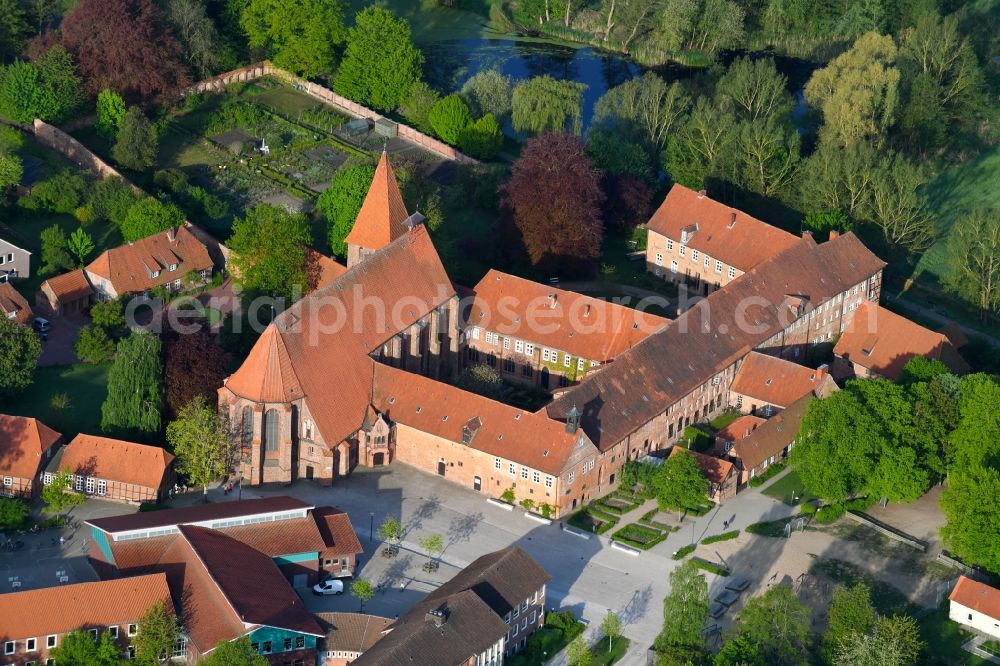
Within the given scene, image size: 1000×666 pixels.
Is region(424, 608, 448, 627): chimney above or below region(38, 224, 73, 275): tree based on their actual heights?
below

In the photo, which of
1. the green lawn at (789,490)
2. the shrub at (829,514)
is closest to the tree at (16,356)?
the green lawn at (789,490)

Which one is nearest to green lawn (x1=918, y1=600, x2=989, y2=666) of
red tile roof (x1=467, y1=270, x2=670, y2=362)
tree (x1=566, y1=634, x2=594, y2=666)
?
tree (x1=566, y1=634, x2=594, y2=666)

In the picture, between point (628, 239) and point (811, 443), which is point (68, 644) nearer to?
point (811, 443)

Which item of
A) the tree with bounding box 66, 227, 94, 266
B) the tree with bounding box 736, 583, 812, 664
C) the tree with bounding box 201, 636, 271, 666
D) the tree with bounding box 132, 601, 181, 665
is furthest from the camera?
the tree with bounding box 66, 227, 94, 266

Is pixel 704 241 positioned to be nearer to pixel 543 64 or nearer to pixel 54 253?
pixel 54 253

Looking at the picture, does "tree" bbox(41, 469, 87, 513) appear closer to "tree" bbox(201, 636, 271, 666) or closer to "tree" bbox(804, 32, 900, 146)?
"tree" bbox(201, 636, 271, 666)

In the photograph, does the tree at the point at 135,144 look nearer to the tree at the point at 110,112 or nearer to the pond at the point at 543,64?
the tree at the point at 110,112
